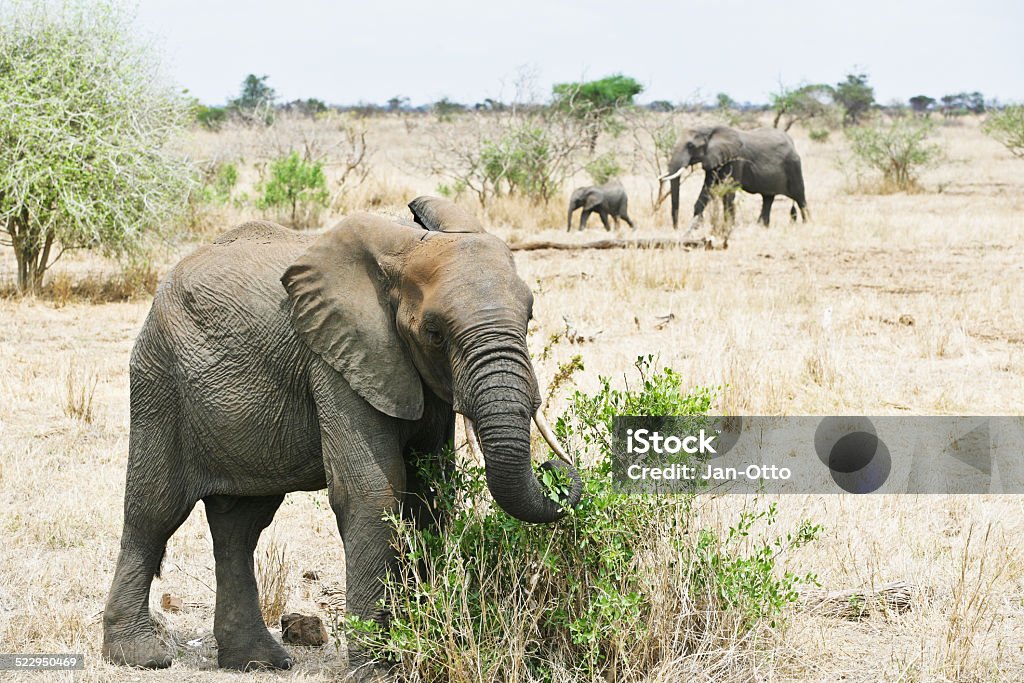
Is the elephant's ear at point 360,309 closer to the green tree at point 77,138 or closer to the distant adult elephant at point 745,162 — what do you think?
the green tree at point 77,138

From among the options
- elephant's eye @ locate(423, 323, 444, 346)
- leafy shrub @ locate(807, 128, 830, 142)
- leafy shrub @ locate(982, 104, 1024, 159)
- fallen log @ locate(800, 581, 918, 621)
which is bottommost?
fallen log @ locate(800, 581, 918, 621)

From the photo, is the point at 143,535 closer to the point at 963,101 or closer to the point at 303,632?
the point at 303,632

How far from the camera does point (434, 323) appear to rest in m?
4.04

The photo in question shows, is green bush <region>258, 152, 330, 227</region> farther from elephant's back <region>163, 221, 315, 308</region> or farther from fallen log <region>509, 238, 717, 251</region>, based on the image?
elephant's back <region>163, 221, 315, 308</region>

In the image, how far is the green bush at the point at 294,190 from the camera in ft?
60.4

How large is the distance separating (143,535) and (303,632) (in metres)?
0.88

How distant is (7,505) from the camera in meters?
6.89

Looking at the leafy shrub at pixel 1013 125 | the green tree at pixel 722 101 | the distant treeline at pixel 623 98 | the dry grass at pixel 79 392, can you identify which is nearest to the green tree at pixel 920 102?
the distant treeline at pixel 623 98

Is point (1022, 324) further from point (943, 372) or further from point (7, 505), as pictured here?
point (7, 505)

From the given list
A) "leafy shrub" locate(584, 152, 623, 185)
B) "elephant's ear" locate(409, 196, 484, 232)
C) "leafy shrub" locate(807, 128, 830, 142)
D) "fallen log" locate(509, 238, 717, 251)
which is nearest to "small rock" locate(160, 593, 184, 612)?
"elephant's ear" locate(409, 196, 484, 232)

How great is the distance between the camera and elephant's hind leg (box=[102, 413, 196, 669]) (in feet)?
16.1

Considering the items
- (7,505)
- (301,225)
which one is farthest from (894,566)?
(301,225)

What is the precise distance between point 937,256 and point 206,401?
488 inches

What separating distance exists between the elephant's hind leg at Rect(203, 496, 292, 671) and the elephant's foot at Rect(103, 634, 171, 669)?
0.85ft
